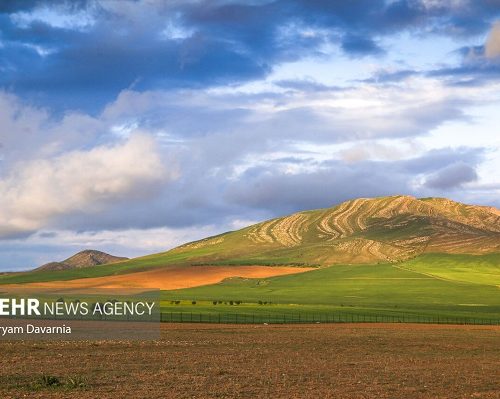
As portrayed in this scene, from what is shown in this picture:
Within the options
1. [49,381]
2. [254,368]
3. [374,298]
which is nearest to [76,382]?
[49,381]

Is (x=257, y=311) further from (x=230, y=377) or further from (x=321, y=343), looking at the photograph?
(x=230, y=377)

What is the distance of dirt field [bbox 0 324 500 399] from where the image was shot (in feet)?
105

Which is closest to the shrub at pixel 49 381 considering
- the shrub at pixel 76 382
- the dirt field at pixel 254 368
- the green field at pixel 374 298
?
the dirt field at pixel 254 368

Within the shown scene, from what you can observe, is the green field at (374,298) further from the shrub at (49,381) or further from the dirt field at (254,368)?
the shrub at (49,381)

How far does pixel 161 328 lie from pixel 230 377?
4123 centimetres

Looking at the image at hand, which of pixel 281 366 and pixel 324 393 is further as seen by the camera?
pixel 281 366

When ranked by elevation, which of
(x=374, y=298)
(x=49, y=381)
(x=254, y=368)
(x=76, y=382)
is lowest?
(x=254, y=368)

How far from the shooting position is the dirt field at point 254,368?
32.0 m

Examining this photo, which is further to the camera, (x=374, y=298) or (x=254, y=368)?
(x=374, y=298)

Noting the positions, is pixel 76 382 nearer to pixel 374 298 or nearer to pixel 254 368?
pixel 254 368

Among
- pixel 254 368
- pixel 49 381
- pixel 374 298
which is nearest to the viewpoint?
pixel 49 381

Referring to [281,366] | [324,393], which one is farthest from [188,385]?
[281,366]

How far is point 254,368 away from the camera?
41312 millimetres

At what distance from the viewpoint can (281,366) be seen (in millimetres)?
42719
